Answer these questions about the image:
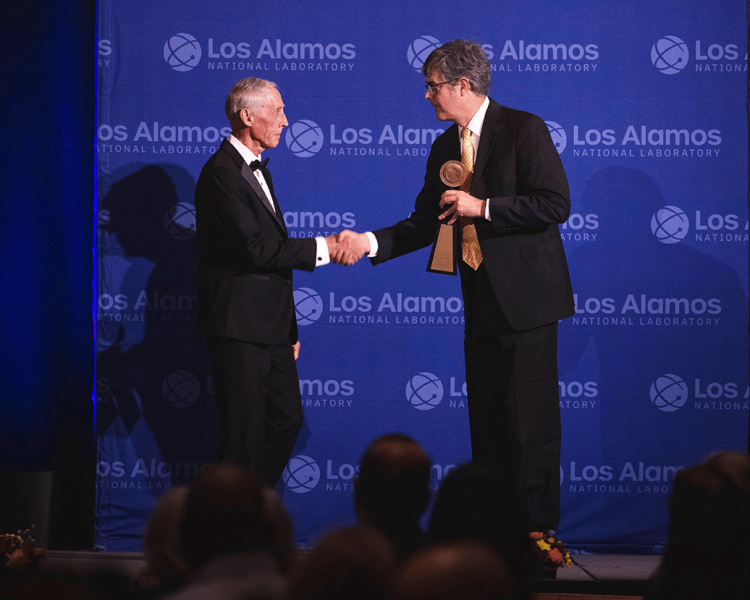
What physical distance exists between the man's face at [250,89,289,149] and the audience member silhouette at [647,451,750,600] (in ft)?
8.69

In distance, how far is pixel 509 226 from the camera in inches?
123

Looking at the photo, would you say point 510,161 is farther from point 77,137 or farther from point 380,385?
point 77,137

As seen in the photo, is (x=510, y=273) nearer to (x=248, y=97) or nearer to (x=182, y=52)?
(x=248, y=97)

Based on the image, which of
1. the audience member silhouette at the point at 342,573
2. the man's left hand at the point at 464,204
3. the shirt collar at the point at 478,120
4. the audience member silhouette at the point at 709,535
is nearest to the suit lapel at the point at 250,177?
the man's left hand at the point at 464,204

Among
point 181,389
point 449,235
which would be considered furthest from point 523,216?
point 181,389

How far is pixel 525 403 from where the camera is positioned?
3.10 metres

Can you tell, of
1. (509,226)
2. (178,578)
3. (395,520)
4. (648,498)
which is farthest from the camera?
(648,498)

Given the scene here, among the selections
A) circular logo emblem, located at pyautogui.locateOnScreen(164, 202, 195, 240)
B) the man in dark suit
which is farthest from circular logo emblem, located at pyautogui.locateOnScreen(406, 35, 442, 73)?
circular logo emblem, located at pyautogui.locateOnScreen(164, 202, 195, 240)

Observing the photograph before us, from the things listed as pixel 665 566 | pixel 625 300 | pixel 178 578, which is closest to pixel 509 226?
pixel 625 300

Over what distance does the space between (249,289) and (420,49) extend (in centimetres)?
176

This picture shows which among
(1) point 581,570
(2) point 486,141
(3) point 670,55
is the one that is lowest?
(1) point 581,570

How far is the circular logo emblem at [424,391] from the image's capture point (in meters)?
4.19

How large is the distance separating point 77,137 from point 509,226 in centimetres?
257

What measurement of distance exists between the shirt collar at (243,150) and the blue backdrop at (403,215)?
66 cm
